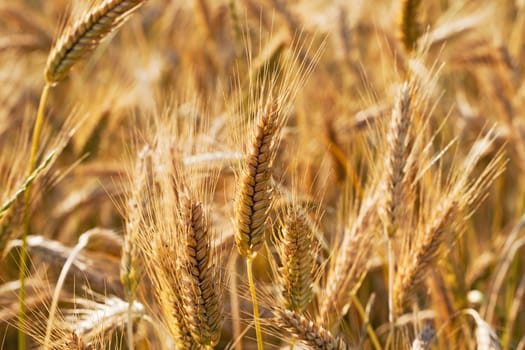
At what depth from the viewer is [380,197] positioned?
1.57m

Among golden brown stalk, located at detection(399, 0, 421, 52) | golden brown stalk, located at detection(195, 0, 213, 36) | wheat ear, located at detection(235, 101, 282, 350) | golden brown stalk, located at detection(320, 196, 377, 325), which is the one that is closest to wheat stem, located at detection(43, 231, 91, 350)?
wheat ear, located at detection(235, 101, 282, 350)

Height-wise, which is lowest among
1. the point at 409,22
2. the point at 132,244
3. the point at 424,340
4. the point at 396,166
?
the point at 424,340

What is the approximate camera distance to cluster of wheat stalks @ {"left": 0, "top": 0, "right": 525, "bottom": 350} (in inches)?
51.4

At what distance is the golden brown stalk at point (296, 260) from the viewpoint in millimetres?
1289

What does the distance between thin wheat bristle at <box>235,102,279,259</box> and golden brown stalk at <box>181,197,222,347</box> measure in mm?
74

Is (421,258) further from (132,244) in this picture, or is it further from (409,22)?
(409,22)

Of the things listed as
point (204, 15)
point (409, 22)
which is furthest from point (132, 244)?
point (204, 15)

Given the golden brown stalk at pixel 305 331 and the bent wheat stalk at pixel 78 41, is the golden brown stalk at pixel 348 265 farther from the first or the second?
the bent wheat stalk at pixel 78 41

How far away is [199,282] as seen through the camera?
4.08 feet

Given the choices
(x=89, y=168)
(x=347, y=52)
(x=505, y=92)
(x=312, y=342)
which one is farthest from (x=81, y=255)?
(x=505, y=92)

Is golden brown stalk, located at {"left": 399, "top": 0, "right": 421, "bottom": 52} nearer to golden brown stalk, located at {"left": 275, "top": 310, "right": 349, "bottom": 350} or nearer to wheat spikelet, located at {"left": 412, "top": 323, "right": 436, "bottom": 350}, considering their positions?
wheat spikelet, located at {"left": 412, "top": 323, "right": 436, "bottom": 350}

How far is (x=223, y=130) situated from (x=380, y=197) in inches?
42.4

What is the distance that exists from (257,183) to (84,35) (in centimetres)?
71

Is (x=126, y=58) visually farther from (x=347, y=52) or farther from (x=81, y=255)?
(x=81, y=255)
